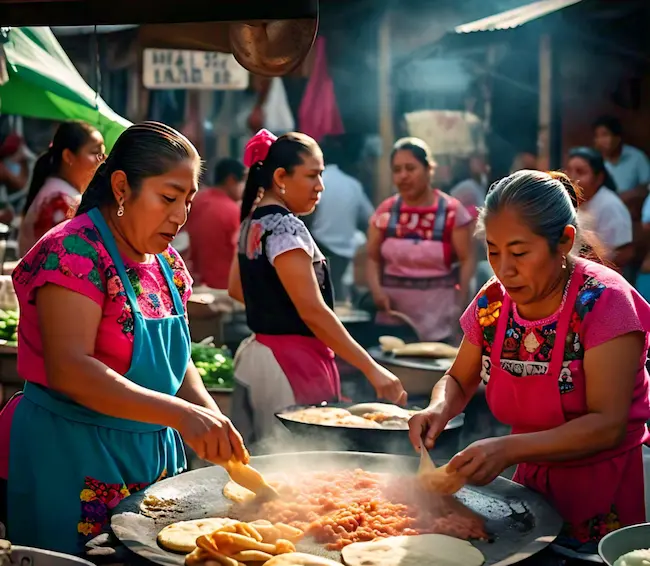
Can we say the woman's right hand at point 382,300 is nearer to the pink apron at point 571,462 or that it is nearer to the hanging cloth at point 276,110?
the pink apron at point 571,462

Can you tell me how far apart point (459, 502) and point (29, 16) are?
185 cm

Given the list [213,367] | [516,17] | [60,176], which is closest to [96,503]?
[213,367]

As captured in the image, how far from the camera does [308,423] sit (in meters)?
3.61

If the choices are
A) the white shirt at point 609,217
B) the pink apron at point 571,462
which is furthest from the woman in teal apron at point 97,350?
the white shirt at point 609,217

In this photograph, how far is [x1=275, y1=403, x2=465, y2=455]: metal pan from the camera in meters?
3.49

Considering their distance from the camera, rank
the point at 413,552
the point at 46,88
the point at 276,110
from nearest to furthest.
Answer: the point at 413,552 → the point at 46,88 → the point at 276,110

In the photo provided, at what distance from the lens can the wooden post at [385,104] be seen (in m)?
10.7

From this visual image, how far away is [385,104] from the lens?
10.9 metres

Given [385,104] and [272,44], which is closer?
[272,44]

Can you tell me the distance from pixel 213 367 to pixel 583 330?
12.3 feet

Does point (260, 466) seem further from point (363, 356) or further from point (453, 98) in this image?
point (453, 98)

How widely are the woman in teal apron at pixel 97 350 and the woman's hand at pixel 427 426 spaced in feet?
2.13

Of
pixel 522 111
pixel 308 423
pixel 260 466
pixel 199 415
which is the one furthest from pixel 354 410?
pixel 522 111

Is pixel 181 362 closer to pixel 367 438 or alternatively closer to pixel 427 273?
pixel 367 438
